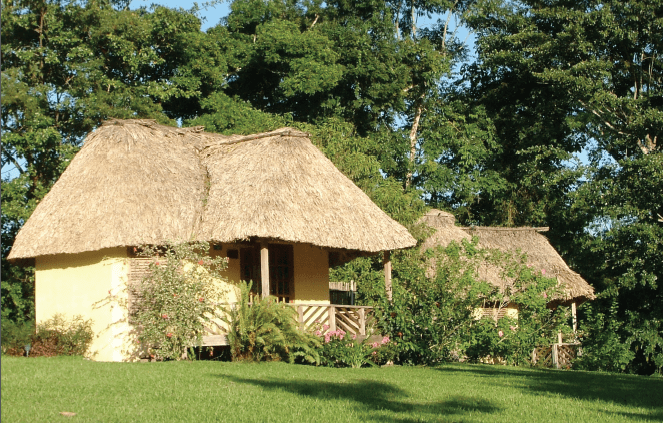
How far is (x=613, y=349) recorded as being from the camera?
18156mm

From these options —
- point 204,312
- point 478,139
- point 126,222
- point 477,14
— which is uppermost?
point 477,14

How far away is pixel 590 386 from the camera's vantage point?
11.6 meters

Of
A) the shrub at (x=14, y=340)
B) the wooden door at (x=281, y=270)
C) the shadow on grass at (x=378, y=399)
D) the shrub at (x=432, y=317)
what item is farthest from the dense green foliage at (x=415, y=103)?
the shadow on grass at (x=378, y=399)

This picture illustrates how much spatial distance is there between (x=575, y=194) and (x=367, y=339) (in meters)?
13.0

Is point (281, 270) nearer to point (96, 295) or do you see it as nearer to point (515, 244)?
point (96, 295)

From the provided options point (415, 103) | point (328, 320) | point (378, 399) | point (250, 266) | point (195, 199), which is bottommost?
point (378, 399)

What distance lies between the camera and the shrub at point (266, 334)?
1364 centimetres

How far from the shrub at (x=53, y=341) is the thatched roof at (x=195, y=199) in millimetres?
1507

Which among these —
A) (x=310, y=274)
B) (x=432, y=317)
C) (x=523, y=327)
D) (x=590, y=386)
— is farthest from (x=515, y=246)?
(x=590, y=386)

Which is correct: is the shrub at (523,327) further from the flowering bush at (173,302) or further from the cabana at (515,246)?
the cabana at (515,246)

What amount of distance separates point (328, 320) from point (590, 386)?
19.2ft

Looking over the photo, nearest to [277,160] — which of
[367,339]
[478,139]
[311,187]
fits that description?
[311,187]

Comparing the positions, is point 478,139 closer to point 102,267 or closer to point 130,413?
point 102,267

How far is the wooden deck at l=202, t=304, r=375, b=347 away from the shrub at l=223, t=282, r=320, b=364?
1.34 feet
